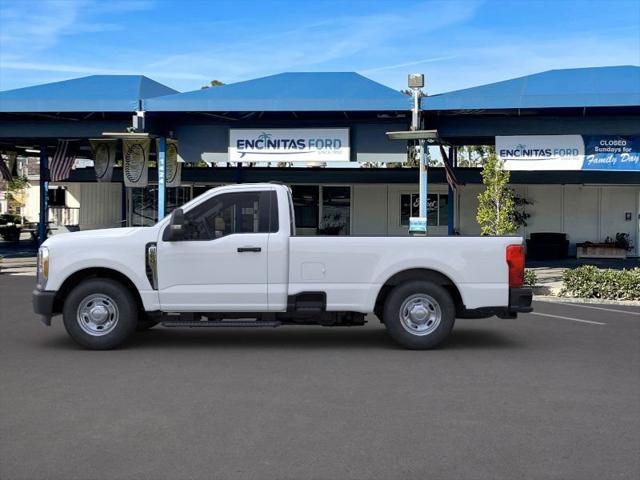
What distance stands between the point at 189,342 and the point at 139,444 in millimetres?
4612

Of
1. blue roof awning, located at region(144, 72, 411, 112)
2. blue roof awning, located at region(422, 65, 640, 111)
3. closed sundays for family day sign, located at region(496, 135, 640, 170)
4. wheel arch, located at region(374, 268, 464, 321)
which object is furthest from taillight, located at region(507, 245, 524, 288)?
closed sundays for family day sign, located at region(496, 135, 640, 170)

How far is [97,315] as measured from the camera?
8953 mm

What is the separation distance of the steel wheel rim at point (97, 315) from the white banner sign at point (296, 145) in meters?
12.2

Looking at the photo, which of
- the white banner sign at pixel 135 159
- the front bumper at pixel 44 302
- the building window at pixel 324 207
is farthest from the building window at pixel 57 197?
the front bumper at pixel 44 302

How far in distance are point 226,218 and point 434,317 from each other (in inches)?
117

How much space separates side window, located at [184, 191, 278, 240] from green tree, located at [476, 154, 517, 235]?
9.39 meters

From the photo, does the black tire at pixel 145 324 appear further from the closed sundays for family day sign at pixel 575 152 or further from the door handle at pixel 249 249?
the closed sundays for family day sign at pixel 575 152

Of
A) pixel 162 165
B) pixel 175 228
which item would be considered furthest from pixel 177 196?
pixel 175 228

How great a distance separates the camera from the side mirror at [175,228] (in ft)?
28.7

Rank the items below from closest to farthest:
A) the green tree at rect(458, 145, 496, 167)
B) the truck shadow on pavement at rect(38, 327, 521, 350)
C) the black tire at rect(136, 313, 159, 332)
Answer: the truck shadow on pavement at rect(38, 327, 521, 350)
the black tire at rect(136, 313, 159, 332)
the green tree at rect(458, 145, 496, 167)

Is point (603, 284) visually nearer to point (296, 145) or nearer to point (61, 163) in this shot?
point (296, 145)

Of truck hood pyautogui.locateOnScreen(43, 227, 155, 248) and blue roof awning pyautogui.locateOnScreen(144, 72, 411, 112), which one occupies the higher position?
blue roof awning pyautogui.locateOnScreen(144, 72, 411, 112)

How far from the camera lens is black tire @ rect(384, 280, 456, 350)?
9023mm

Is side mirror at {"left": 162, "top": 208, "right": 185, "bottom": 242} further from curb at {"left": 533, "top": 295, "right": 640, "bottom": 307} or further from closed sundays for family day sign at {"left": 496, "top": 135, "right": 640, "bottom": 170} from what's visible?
closed sundays for family day sign at {"left": 496, "top": 135, "right": 640, "bottom": 170}
